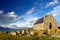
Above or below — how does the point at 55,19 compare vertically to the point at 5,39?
above

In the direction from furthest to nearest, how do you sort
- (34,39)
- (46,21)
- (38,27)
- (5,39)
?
(38,27) → (46,21) → (34,39) → (5,39)

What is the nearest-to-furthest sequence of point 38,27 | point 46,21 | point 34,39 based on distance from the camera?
point 34,39 → point 46,21 → point 38,27

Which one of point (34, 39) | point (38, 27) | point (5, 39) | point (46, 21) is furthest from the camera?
point (38, 27)

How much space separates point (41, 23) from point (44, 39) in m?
18.3

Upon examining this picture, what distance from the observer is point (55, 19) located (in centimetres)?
3778

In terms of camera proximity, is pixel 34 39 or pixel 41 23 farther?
pixel 41 23

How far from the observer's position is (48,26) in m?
36.7

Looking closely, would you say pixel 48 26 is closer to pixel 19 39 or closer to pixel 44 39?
pixel 44 39

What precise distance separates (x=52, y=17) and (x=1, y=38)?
22.8 m

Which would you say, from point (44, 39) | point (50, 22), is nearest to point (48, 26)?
point (50, 22)

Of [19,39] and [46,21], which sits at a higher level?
[46,21]

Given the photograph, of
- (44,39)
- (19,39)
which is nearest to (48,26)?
(44,39)

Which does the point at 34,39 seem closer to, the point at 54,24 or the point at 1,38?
the point at 1,38

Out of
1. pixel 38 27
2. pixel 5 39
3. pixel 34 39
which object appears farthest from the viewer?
pixel 38 27
